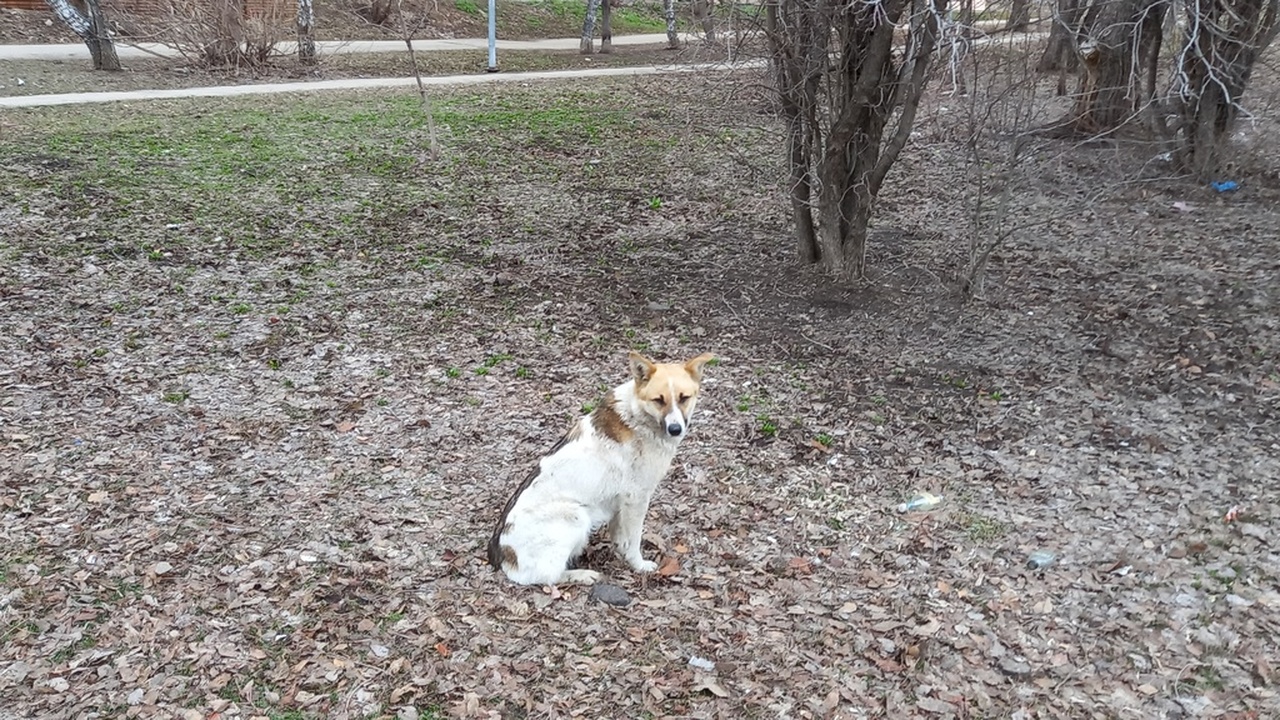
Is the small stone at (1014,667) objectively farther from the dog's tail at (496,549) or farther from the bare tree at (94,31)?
the bare tree at (94,31)

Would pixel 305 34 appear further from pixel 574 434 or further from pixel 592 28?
pixel 574 434

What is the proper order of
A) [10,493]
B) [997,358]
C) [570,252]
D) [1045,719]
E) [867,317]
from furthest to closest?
[570,252] < [867,317] < [997,358] < [10,493] < [1045,719]

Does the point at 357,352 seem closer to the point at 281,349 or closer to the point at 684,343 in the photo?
the point at 281,349

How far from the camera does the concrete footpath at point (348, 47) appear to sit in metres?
19.5

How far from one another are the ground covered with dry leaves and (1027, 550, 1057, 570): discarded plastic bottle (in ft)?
0.20

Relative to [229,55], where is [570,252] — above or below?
below

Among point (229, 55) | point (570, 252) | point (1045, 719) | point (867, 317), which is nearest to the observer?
point (1045, 719)

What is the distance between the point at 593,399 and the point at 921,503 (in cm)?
255

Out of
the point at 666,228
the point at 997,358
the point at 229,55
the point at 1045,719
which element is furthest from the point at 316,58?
the point at 1045,719

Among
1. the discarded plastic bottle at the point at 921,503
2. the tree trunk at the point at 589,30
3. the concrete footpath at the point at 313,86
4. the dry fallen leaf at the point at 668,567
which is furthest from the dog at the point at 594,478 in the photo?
the tree trunk at the point at 589,30

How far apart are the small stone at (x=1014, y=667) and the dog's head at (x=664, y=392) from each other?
6.15ft

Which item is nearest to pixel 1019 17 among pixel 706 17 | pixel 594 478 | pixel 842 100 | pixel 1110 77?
pixel 842 100

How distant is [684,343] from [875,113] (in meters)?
2.60

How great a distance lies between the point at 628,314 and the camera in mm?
8477
